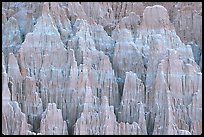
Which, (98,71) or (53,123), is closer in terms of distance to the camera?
(53,123)

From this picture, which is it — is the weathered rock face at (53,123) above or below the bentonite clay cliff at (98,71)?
below

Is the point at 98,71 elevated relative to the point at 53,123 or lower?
elevated

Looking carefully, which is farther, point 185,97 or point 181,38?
point 181,38

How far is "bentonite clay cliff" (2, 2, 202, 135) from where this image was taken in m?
28.2

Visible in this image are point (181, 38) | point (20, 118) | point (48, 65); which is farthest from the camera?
point (181, 38)

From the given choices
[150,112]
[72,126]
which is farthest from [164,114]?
[72,126]

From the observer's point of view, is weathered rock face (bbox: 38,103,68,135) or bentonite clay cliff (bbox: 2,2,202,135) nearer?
weathered rock face (bbox: 38,103,68,135)

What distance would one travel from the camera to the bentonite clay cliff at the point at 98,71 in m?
28.2

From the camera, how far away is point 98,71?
2967 cm

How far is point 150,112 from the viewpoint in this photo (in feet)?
95.2

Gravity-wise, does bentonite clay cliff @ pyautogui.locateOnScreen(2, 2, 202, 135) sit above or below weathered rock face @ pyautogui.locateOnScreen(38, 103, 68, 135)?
above

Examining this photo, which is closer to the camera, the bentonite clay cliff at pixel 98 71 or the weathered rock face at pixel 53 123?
the weathered rock face at pixel 53 123

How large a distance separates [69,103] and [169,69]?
3220 mm

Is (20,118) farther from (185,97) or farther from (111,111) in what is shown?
(185,97)
